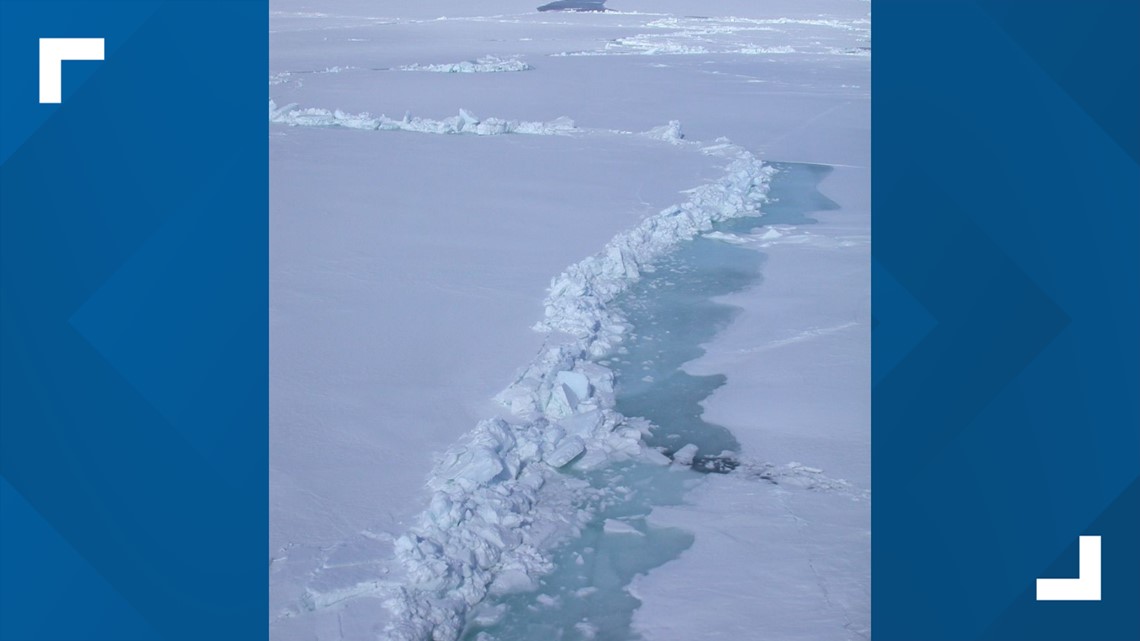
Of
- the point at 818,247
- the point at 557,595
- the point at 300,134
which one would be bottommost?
the point at 557,595

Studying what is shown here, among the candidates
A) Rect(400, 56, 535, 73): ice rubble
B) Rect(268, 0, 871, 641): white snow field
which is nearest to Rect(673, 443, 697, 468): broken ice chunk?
Rect(268, 0, 871, 641): white snow field

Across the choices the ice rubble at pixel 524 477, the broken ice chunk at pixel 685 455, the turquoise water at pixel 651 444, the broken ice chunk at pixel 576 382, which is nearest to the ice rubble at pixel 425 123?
the turquoise water at pixel 651 444

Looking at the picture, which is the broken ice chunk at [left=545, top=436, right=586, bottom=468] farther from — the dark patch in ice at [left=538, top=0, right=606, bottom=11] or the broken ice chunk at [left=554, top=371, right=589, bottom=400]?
the dark patch in ice at [left=538, top=0, right=606, bottom=11]

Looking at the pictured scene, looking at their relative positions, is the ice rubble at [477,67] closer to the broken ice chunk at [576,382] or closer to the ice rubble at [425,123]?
the ice rubble at [425,123]
